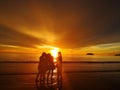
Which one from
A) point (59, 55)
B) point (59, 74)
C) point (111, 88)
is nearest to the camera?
point (111, 88)

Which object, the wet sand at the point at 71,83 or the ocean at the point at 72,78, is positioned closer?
the wet sand at the point at 71,83

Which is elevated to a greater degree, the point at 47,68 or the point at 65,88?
the point at 47,68

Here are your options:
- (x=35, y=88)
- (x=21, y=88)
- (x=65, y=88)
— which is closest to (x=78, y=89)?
(x=65, y=88)

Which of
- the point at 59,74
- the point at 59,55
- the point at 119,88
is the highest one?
the point at 59,55

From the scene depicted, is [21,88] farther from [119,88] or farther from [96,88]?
[119,88]

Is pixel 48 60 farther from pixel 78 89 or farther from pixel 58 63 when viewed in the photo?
pixel 78 89

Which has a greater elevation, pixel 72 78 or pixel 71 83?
pixel 72 78

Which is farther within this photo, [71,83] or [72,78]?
[72,78]

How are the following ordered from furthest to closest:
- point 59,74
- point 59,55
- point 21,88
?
point 59,74 → point 59,55 → point 21,88

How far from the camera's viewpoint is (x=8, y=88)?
15008 mm

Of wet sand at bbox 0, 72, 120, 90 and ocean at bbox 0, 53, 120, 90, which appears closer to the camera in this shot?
wet sand at bbox 0, 72, 120, 90

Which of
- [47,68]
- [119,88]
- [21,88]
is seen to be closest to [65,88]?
[47,68]

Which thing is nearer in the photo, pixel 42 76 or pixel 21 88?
pixel 21 88

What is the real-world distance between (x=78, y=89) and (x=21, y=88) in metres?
3.94
